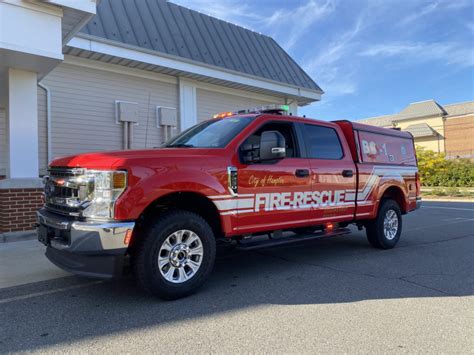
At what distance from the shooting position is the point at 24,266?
5.80 m

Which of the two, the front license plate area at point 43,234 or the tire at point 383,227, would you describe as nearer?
→ the front license plate area at point 43,234

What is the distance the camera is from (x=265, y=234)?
5.43 metres

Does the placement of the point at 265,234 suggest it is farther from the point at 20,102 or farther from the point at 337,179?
the point at 20,102

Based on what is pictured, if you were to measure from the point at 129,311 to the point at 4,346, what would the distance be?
110 centimetres

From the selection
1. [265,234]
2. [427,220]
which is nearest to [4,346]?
[265,234]

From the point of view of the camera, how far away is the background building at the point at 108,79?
7262 mm

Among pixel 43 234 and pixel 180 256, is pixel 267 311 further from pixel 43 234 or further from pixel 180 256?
pixel 43 234

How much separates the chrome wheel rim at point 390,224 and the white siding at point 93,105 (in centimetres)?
708

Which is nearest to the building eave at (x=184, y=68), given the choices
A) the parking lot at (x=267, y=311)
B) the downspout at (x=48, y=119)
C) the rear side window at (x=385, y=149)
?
the downspout at (x=48, y=119)

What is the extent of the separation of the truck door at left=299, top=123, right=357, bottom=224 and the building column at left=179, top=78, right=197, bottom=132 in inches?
272

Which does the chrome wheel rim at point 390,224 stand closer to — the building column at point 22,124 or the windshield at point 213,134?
the windshield at point 213,134

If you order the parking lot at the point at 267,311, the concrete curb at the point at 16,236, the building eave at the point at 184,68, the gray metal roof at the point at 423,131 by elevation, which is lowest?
the parking lot at the point at 267,311

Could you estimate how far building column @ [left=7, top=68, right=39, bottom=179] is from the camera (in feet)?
25.4

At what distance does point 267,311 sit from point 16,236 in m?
5.84
